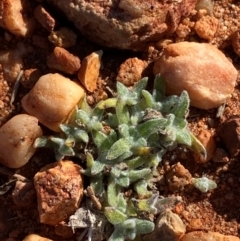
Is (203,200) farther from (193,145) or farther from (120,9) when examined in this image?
(120,9)

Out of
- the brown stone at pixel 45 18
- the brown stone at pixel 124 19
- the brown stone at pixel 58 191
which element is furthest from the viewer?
the brown stone at pixel 45 18

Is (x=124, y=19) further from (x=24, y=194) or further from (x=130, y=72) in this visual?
(x=24, y=194)

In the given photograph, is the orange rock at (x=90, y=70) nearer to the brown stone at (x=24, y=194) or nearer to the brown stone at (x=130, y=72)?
the brown stone at (x=130, y=72)

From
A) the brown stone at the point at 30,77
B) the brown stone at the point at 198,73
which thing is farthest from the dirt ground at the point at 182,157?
the brown stone at the point at 198,73

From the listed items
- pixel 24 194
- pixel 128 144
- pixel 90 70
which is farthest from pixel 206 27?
pixel 24 194

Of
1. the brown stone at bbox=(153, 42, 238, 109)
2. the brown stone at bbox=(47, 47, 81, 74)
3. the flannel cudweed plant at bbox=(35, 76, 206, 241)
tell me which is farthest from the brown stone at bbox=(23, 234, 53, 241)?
the brown stone at bbox=(153, 42, 238, 109)

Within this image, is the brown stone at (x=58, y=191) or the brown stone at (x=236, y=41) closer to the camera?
the brown stone at (x=58, y=191)

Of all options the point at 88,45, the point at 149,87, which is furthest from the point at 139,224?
the point at 88,45

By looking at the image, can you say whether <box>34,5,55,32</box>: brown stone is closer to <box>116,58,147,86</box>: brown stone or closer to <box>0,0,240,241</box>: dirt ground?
<box>0,0,240,241</box>: dirt ground
